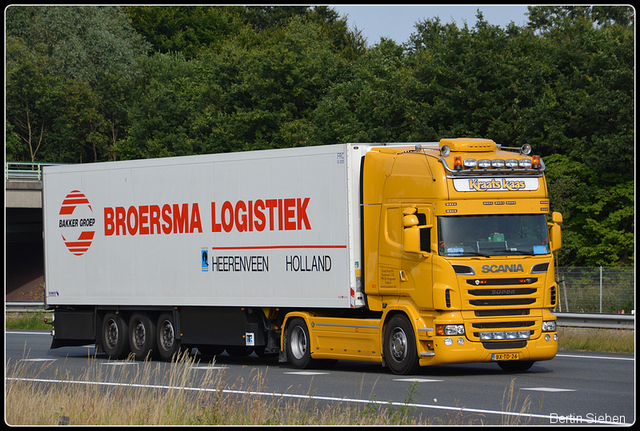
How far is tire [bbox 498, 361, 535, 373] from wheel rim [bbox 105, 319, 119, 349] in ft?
25.9

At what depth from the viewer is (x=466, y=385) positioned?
1369 centimetres

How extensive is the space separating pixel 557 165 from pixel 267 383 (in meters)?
26.6

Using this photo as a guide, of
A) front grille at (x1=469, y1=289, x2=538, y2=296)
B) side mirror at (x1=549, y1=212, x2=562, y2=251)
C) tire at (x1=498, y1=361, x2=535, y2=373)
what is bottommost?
tire at (x1=498, y1=361, x2=535, y2=373)

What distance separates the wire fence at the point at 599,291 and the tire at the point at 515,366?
1069 centimetres

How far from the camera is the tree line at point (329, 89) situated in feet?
123

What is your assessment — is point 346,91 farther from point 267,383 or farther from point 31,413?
point 31,413

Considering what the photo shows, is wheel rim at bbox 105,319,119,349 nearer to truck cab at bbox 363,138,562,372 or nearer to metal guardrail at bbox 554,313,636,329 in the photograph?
truck cab at bbox 363,138,562,372

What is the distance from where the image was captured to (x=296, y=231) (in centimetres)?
1634

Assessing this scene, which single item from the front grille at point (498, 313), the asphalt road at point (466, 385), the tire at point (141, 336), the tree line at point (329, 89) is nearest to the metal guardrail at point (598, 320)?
the asphalt road at point (466, 385)

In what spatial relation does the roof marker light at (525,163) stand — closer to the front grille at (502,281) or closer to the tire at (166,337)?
the front grille at (502,281)

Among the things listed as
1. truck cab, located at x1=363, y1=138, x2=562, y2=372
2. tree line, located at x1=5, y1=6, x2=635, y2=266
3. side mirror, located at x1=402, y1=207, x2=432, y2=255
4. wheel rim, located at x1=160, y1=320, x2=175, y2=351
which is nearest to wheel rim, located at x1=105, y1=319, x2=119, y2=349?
wheel rim, located at x1=160, y1=320, x2=175, y2=351

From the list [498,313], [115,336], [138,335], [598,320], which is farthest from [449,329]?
[598,320]

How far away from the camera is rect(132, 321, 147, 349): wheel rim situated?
758 inches

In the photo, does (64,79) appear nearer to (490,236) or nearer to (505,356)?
(490,236)
